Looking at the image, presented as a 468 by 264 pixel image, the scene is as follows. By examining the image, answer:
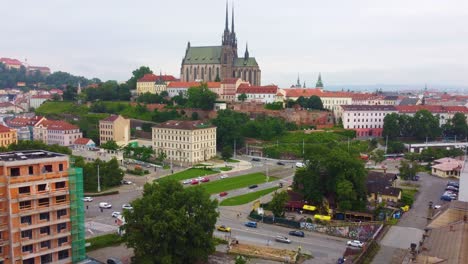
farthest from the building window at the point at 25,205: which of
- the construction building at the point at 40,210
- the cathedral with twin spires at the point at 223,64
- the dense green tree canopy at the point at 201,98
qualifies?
the cathedral with twin spires at the point at 223,64

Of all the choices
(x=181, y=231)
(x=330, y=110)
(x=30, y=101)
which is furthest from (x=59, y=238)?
(x=30, y=101)

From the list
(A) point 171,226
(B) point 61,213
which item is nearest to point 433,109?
(A) point 171,226

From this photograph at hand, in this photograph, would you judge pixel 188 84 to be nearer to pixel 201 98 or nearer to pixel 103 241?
pixel 201 98

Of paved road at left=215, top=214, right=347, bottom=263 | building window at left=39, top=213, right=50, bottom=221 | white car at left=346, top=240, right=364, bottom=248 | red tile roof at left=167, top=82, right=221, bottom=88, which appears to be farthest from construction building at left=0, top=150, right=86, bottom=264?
red tile roof at left=167, top=82, right=221, bottom=88

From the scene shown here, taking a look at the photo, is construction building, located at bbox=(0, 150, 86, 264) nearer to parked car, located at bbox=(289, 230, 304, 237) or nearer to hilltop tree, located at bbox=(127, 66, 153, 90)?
parked car, located at bbox=(289, 230, 304, 237)

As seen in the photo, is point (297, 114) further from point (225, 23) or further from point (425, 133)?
point (225, 23)

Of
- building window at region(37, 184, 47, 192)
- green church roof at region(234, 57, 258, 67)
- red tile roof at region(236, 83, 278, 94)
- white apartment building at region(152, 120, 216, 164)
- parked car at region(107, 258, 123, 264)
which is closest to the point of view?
building window at region(37, 184, 47, 192)
